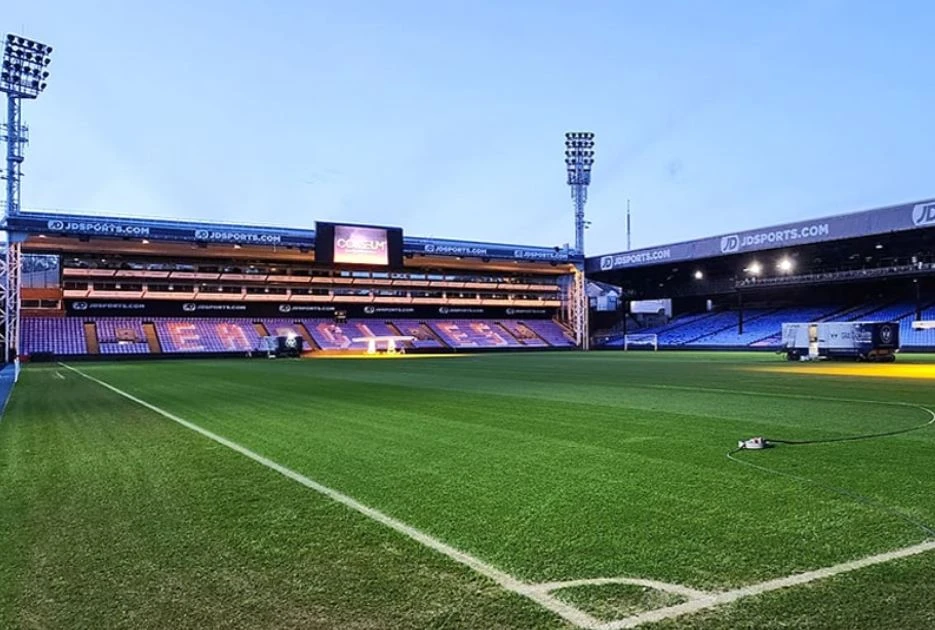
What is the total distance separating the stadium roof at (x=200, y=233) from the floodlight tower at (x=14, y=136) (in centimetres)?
200

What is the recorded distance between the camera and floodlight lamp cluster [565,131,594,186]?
6456 centimetres

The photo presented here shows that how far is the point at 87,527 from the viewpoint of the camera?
4.62 m

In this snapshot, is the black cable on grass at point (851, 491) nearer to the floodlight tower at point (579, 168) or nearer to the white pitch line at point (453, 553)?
the white pitch line at point (453, 553)

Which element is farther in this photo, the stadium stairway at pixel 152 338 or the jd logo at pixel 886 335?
the stadium stairway at pixel 152 338

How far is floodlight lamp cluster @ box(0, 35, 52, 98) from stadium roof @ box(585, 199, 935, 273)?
51.3 m

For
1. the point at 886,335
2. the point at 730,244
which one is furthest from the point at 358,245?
the point at 886,335

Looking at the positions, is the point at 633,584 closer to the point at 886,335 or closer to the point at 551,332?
the point at 886,335

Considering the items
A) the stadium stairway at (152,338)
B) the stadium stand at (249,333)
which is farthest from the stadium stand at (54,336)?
the stadium stairway at (152,338)

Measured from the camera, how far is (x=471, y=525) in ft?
14.7

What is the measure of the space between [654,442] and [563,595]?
4911 mm

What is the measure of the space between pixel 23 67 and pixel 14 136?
5234 mm

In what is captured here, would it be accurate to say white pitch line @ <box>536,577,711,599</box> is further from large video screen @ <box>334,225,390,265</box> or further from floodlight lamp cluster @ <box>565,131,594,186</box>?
floodlight lamp cluster @ <box>565,131,594,186</box>

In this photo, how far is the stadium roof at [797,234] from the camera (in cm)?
3922

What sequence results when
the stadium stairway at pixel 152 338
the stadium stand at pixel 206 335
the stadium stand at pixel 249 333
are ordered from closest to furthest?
the stadium stand at pixel 249 333 → the stadium stairway at pixel 152 338 → the stadium stand at pixel 206 335
